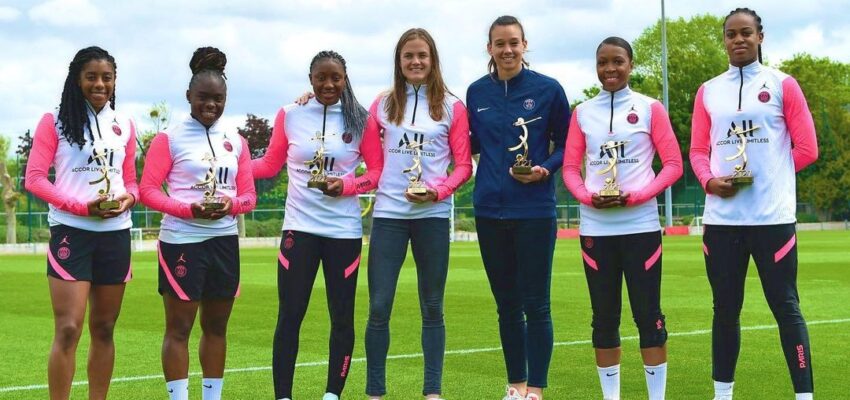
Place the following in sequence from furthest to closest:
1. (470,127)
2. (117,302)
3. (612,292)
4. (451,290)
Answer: (451,290) → (470,127) → (612,292) → (117,302)

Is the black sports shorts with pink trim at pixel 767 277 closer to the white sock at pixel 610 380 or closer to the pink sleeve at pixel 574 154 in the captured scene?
the white sock at pixel 610 380

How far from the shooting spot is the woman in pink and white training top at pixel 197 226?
21.1 ft

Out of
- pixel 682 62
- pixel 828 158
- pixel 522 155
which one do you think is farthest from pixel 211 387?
pixel 682 62

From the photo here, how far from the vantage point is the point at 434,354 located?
7.14 metres

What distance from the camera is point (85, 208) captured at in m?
6.16

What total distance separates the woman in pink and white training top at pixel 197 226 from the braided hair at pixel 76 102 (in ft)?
1.39

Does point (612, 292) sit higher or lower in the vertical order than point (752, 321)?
higher

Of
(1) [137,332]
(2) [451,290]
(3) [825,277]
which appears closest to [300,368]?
(1) [137,332]

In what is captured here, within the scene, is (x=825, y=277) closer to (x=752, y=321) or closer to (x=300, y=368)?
(x=752, y=321)

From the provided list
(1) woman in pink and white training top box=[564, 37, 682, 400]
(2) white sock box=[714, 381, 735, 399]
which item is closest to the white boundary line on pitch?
(1) woman in pink and white training top box=[564, 37, 682, 400]

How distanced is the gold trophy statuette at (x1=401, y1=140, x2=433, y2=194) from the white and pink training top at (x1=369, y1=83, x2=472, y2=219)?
0.02 metres

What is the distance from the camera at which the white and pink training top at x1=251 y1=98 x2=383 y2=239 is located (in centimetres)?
689

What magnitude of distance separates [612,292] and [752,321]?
21.1 ft

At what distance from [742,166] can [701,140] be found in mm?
382
